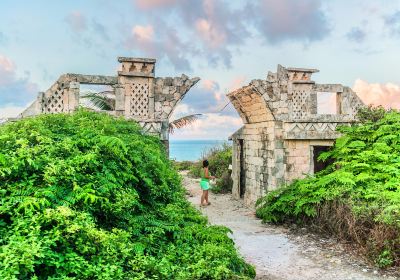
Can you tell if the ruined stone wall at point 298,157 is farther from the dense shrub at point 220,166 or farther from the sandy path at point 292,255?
the dense shrub at point 220,166

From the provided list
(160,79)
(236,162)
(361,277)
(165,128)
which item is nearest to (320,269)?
(361,277)

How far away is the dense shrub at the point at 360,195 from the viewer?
316 inches

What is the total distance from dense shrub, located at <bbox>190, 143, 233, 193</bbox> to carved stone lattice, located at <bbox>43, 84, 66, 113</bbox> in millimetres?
10252

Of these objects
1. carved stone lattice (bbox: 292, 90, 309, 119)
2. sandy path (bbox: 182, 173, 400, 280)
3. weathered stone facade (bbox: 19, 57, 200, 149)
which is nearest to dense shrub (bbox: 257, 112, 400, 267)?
sandy path (bbox: 182, 173, 400, 280)

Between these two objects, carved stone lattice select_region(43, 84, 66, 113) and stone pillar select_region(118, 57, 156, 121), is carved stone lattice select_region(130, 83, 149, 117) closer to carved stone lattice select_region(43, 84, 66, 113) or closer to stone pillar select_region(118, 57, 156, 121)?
stone pillar select_region(118, 57, 156, 121)

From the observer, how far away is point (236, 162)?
17641mm

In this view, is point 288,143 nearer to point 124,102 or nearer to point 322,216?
point 322,216

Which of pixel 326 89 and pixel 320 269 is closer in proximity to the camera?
pixel 320 269

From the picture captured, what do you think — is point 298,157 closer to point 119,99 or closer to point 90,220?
point 119,99

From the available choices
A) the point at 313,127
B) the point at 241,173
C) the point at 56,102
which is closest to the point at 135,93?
the point at 56,102

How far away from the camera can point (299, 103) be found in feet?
46.9

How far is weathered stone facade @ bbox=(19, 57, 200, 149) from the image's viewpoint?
11688 mm

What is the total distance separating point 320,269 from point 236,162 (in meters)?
10.1

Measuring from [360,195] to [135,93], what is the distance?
23.1 ft
